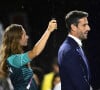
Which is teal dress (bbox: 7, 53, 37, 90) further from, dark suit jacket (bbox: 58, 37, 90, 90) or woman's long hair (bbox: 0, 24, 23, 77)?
dark suit jacket (bbox: 58, 37, 90, 90)

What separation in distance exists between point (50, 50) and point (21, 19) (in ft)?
3.08

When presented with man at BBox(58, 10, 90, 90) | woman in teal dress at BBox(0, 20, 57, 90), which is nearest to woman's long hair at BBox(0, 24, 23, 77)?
woman in teal dress at BBox(0, 20, 57, 90)

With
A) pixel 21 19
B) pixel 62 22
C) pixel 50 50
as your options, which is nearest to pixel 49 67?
pixel 50 50

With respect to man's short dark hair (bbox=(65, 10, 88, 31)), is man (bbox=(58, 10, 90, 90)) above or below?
below

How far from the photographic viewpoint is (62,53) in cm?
411

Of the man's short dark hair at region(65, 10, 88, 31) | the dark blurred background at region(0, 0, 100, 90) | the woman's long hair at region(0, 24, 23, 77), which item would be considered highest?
the man's short dark hair at region(65, 10, 88, 31)

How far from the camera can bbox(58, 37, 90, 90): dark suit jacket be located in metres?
4.05

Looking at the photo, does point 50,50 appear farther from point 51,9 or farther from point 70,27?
point 70,27

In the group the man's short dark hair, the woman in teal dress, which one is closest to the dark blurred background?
the man's short dark hair

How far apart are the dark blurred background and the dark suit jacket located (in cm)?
81

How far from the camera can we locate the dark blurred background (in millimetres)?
5059

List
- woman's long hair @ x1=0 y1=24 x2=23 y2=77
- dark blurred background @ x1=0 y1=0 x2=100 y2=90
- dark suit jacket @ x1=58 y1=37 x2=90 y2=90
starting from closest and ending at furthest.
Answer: dark suit jacket @ x1=58 y1=37 x2=90 y2=90 → woman's long hair @ x1=0 y1=24 x2=23 y2=77 → dark blurred background @ x1=0 y1=0 x2=100 y2=90

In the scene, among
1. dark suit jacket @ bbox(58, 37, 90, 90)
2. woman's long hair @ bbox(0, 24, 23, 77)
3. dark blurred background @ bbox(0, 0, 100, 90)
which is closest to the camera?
dark suit jacket @ bbox(58, 37, 90, 90)

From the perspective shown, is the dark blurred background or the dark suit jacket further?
the dark blurred background
